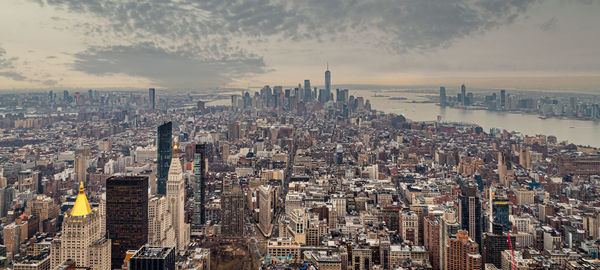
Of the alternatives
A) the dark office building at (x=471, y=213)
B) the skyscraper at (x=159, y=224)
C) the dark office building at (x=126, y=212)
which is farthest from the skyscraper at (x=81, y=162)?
the dark office building at (x=471, y=213)

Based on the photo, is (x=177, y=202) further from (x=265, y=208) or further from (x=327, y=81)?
(x=327, y=81)

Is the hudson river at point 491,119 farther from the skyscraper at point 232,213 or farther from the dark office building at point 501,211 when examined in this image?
the skyscraper at point 232,213

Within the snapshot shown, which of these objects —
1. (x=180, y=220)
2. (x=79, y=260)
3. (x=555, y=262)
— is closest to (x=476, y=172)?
(x=555, y=262)

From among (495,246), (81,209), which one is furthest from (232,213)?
(495,246)

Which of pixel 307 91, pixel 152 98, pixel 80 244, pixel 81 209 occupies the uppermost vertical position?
pixel 307 91

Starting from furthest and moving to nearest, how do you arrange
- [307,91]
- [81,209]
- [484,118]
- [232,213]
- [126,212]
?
[307,91], [484,118], [232,213], [126,212], [81,209]

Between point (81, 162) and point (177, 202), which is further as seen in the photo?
point (81, 162)

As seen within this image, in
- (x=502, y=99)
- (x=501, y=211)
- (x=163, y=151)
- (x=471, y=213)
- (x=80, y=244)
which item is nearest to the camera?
(x=80, y=244)
